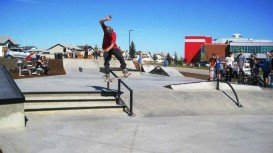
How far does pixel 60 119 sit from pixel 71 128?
0.83 meters

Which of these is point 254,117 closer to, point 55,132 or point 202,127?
point 202,127

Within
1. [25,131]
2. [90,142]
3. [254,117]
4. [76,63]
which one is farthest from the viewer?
[76,63]

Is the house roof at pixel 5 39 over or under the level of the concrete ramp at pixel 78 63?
over

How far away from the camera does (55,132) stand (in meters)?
6.55

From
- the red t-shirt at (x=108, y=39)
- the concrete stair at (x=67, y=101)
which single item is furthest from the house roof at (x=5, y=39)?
the concrete stair at (x=67, y=101)

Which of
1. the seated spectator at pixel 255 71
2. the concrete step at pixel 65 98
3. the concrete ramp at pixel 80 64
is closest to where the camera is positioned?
the concrete step at pixel 65 98

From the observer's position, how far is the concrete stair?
8.18 meters

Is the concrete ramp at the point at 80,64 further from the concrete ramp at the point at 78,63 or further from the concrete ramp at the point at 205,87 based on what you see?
the concrete ramp at the point at 205,87

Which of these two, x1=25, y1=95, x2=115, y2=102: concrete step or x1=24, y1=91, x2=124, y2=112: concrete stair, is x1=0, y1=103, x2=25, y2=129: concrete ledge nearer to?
x1=24, y1=91, x2=124, y2=112: concrete stair

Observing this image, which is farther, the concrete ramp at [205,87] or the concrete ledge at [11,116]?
the concrete ramp at [205,87]

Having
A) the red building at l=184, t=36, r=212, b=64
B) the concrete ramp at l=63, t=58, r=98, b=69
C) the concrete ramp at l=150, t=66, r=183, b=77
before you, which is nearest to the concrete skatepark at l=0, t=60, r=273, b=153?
the concrete ramp at l=150, t=66, r=183, b=77

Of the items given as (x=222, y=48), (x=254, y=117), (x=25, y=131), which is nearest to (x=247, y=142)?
(x=254, y=117)

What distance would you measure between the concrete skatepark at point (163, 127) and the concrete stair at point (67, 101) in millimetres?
148

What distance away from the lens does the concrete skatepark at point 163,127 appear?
578 centimetres
